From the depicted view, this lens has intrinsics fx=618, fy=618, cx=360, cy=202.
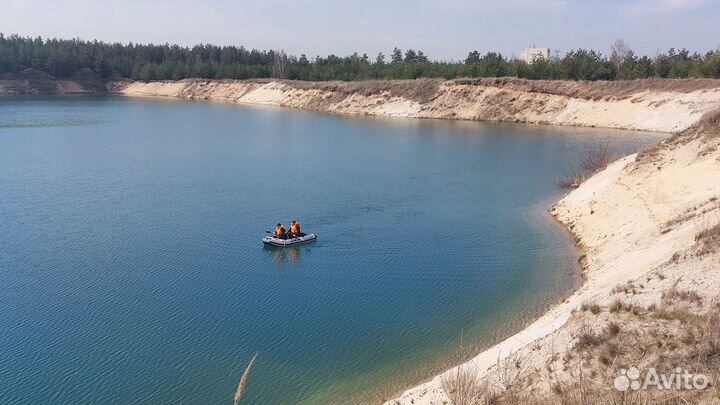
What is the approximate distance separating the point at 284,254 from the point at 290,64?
12431cm

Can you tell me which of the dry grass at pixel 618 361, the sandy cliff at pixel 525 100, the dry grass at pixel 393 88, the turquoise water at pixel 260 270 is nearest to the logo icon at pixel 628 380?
the dry grass at pixel 618 361

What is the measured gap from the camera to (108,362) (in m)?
15.9

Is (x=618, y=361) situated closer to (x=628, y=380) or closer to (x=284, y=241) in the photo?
(x=628, y=380)

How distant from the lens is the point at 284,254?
25094 mm

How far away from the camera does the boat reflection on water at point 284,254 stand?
964 inches

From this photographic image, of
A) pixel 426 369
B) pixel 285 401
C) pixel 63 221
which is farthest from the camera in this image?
pixel 63 221

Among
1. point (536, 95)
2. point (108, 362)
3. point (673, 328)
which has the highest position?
point (536, 95)

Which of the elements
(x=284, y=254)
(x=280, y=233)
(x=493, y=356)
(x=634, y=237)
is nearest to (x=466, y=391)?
(x=493, y=356)

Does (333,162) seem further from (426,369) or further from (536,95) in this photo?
(536,95)

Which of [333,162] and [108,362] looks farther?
[333,162]

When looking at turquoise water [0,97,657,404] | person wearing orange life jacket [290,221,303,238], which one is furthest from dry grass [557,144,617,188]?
person wearing orange life jacket [290,221,303,238]

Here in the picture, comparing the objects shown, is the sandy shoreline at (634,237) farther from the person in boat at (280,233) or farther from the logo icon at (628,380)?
the person in boat at (280,233)

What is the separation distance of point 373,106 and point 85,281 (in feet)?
231

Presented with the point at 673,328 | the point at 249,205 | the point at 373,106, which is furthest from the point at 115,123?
the point at 673,328
